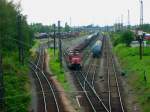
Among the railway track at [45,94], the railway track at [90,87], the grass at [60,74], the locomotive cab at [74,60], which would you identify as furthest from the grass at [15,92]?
the locomotive cab at [74,60]

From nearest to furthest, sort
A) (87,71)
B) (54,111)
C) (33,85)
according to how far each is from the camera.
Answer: (54,111) < (33,85) < (87,71)

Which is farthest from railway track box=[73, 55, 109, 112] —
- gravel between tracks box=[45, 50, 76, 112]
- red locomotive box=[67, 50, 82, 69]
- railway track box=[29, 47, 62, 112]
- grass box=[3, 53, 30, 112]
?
grass box=[3, 53, 30, 112]

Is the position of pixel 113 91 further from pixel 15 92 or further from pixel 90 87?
pixel 15 92

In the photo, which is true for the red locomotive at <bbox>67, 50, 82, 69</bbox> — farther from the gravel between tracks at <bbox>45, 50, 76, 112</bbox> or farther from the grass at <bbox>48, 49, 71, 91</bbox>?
the gravel between tracks at <bbox>45, 50, 76, 112</bbox>

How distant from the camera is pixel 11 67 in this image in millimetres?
50781

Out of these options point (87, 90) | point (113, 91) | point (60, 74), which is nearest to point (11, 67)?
point (60, 74)

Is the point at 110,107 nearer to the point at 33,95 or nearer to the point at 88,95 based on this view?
the point at 88,95

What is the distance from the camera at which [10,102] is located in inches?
1344

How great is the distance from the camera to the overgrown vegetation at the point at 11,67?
3424 cm

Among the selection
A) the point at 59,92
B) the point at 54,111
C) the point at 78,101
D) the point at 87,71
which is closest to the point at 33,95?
the point at 59,92

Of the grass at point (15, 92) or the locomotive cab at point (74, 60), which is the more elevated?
the locomotive cab at point (74, 60)

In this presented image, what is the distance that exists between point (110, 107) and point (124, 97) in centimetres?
505

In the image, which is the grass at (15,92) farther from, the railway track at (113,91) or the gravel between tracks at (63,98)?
the railway track at (113,91)

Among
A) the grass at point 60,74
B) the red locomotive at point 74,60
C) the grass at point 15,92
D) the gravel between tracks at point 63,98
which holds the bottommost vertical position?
the gravel between tracks at point 63,98
